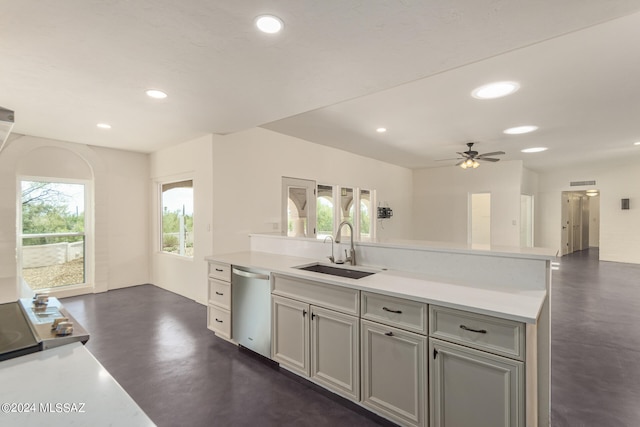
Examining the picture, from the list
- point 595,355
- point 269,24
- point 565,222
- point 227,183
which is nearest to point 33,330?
point 269,24

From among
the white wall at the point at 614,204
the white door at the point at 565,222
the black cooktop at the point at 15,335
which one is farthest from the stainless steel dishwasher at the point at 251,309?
the white door at the point at 565,222

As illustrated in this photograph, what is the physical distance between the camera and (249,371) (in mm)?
2613

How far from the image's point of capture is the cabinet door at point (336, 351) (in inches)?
80.4

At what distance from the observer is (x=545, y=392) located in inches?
70.9

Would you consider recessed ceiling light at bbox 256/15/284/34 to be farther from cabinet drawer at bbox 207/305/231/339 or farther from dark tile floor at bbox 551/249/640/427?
dark tile floor at bbox 551/249/640/427

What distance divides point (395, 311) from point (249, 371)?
154 cm

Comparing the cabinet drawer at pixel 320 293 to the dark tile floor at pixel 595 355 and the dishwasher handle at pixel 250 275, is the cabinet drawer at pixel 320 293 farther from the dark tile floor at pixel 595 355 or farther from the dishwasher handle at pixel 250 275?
the dark tile floor at pixel 595 355

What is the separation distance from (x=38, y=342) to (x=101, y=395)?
1.43 ft

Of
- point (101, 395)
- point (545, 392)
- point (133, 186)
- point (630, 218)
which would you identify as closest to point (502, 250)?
point (545, 392)

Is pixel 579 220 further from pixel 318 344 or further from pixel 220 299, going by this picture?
pixel 220 299

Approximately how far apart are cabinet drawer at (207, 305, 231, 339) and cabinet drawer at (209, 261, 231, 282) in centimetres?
34

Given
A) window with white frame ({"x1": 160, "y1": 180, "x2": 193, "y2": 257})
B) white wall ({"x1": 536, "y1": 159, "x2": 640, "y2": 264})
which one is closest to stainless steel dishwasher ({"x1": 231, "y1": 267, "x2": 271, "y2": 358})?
window with white frame ({"x1": 160, "y1": 180, "x2": 193, "y2": 257})

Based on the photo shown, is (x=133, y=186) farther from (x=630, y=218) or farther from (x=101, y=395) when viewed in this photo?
(x=630, y=218)

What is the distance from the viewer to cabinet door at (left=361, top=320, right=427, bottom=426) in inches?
69.1
